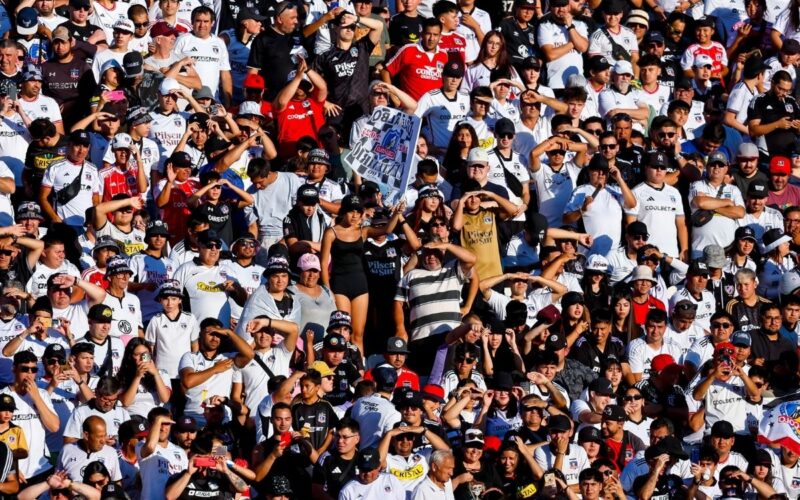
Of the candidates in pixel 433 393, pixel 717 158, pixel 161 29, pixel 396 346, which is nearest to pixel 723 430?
pixel 433 393

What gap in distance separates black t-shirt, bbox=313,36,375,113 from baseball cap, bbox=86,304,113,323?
4580 mm

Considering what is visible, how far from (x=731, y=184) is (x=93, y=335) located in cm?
730

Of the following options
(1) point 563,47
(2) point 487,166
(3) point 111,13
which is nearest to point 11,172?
(3) point 111,13

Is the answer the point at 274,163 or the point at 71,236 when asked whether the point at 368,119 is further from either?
the point at 71,236

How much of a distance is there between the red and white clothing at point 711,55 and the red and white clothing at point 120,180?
7129 mm

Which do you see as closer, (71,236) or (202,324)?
(202,324)

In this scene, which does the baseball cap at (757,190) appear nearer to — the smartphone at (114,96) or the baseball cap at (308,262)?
the baseball cap at (308,262)

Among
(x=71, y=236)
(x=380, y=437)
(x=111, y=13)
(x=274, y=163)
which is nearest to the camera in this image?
(x=380, y=437)

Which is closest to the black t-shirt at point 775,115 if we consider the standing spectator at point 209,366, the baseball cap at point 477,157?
the baseball cap at point 477,157

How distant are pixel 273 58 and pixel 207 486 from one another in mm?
6729

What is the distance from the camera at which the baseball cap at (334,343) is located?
1998cm

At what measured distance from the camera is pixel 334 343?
65.6 ft

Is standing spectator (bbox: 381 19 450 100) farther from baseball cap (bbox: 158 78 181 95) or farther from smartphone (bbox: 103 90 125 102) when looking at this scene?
smartphone (bbox: 103 90 125 102)

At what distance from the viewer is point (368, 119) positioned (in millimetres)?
22453
